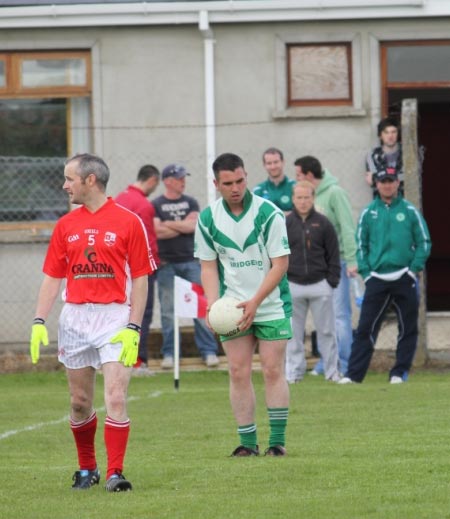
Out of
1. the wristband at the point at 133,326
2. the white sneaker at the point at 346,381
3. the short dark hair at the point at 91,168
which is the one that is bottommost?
the white sneaker at the point at 346,381

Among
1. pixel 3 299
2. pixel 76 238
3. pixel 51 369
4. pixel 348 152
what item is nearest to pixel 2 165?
pixel 3 299

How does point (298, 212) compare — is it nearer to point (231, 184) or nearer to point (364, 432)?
point (364, 432)

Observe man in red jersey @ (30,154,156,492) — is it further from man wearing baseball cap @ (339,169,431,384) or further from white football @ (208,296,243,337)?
man wearing baseball cap @ (339,169,431,384)

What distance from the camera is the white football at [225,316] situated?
32.2 ft

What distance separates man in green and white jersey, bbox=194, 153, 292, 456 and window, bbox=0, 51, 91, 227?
10.2 metres

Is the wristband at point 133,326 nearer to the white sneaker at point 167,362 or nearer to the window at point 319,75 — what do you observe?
the white sneaker at point 167,362

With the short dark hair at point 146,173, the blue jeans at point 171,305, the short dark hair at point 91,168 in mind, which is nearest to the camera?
the short dark hair at point 91,168

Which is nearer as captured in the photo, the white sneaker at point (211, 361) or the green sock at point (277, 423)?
the green sock at point (277, 423)

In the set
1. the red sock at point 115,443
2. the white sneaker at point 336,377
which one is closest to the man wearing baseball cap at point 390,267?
the white sneaker at point 336,377

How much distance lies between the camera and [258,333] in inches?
396

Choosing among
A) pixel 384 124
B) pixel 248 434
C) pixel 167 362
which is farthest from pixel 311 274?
pixel 248 434

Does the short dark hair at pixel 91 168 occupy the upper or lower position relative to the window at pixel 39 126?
lower

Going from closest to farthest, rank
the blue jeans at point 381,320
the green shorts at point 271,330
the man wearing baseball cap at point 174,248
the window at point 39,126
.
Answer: the green shorts at point 271,330
the blue jeans at point 381,320
the man wearing baseball cap at point 174,248
the window at point 39,126

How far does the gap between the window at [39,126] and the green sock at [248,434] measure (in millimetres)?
10355
